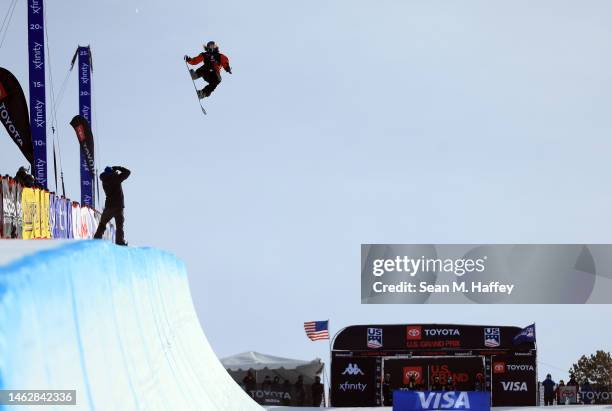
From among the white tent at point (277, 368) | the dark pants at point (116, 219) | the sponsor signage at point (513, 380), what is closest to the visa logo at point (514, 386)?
the sponsor signage at point (513, 380)

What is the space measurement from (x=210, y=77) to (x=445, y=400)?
409 inches

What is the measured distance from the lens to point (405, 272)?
157 ft

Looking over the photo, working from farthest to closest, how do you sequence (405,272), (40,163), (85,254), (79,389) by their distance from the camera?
(405,272), (40,163), (85,254), (79,389)

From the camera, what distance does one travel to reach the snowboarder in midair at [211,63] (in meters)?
20.5

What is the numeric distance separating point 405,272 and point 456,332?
36.7 ft

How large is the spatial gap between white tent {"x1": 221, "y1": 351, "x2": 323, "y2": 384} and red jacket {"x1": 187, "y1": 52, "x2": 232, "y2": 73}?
715 inches

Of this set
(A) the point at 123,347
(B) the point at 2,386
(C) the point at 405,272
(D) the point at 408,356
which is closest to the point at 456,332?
(D) the point at 408,356

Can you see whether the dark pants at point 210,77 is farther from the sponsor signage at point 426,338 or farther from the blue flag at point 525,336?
the blue flag at point 525,336

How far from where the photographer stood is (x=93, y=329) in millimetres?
7281

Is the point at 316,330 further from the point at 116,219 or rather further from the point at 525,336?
the point at 116,219

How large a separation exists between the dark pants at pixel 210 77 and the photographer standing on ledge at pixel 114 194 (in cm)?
481

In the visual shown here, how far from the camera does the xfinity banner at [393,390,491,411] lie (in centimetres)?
2691

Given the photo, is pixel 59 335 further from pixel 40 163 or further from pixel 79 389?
pixel 40 163

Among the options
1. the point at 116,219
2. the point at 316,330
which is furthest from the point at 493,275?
the point at 116,219
